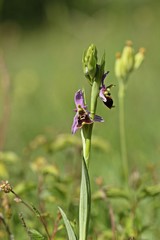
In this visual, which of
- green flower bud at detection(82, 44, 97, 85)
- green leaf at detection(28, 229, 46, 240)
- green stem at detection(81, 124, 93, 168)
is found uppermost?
green flower bud at detection(82, 44, 97, 85)

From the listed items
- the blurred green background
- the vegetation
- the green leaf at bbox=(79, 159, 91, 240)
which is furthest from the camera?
the blurred green background

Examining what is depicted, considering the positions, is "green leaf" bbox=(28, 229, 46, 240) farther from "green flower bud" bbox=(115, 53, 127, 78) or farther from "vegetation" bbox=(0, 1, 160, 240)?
"green flower bud" bbox=(115, 53, 127, 78)

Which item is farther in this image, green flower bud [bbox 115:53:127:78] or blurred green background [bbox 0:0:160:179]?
blurred green background [bbox 0:0:160:179]

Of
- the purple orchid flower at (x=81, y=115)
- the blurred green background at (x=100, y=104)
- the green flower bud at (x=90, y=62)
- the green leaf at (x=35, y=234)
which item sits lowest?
the green leaf at (x=35, y=234)

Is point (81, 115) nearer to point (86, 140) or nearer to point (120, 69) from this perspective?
point (86, 140)

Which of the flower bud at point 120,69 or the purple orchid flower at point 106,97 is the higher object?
the flower bud at point 120,69

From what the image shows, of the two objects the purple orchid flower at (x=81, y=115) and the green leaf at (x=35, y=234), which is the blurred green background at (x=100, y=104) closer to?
the purple orchid flower at (x=81, y=115)

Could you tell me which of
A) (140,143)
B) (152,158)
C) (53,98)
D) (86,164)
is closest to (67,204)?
(86,164)

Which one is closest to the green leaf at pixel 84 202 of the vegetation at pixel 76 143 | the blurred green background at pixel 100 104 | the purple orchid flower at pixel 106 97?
the vegetation at pixel 76 143

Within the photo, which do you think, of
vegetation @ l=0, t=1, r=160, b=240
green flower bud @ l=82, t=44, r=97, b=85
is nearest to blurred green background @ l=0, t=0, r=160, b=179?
vegetation @ l=0, t=1, r=160, b=240

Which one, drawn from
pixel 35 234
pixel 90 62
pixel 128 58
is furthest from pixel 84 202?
pixel 128 58

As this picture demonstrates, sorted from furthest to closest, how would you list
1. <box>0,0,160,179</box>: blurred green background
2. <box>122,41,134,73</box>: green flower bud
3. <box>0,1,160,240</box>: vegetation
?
1. <box>0,0,160,179</box>: blurred green background
2. <box>122,41,134,73</box>: green flower bud
3. <box>0,1,160,240</box>: vegetation
